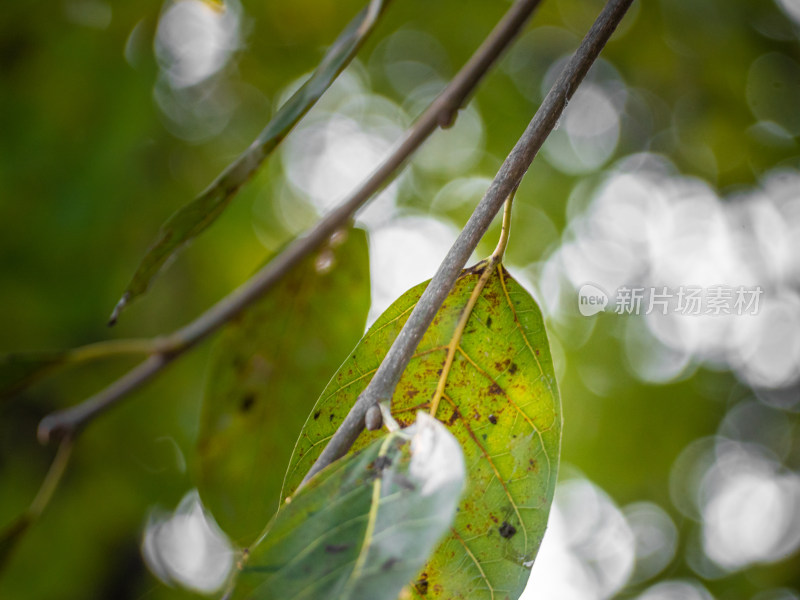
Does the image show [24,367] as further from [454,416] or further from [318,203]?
[318,203]

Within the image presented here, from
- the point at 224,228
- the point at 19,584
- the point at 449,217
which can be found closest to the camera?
Answer: the point at 19,584

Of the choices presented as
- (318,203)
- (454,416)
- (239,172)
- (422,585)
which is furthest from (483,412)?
(318,203)

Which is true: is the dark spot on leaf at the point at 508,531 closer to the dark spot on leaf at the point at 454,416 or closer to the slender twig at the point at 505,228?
the dark spot on leaf at the point at 454,416

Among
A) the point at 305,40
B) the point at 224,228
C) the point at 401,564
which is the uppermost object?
the point at 305,40

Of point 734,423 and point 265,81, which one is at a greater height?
point 265,81

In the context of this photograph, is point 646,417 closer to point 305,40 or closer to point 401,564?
point 305,40

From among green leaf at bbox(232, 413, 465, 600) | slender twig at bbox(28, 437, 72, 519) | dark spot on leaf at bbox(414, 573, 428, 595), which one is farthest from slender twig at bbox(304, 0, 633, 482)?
slender twig at bbox(28, 437, 72, 519)

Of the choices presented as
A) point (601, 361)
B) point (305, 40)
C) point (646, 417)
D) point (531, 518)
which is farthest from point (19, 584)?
point (646, 417)

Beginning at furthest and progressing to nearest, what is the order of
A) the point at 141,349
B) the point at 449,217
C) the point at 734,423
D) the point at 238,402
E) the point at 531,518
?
the point at 734,423 → the point at 449,217 → the point at 238,402 → the point at 141,349 → the point at 531,518

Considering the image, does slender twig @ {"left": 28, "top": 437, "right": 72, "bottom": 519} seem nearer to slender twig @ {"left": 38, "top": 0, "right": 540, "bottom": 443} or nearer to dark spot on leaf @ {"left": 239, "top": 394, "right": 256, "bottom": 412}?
slender twig @ {"left": 38, "top": 0, "right": 540, "bottom": 443}
